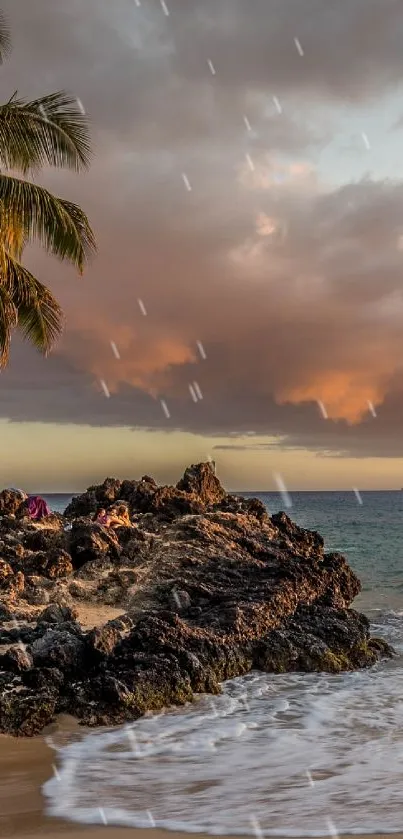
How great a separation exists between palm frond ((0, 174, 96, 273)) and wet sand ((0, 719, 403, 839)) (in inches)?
450

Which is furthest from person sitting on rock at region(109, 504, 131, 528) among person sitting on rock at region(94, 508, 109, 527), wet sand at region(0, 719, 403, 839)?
wet sand at region(0, 719, 403, 839)

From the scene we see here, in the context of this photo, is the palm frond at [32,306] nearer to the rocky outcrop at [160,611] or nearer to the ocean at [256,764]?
the rocky outcrop at [160,611]

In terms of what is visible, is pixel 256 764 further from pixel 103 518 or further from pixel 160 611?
pixel 103 518

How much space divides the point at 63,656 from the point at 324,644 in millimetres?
4756

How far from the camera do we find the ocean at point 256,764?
257 inches

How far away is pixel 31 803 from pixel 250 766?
2285mm

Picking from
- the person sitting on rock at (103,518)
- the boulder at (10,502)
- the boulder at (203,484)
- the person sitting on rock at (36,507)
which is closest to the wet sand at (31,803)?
the person sitting on rock at (103,518)

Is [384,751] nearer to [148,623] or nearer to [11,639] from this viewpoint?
[148,623]

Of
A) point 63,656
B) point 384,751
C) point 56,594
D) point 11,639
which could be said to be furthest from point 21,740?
point 56,594

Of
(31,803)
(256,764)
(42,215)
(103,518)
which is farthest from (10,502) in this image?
(31,803)

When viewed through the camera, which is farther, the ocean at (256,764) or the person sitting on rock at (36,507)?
the person sitting on rock at (36,507)

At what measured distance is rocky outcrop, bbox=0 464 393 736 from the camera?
9945 mm

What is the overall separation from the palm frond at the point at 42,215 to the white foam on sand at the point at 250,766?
1046 centimetres

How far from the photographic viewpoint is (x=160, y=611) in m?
12.2
